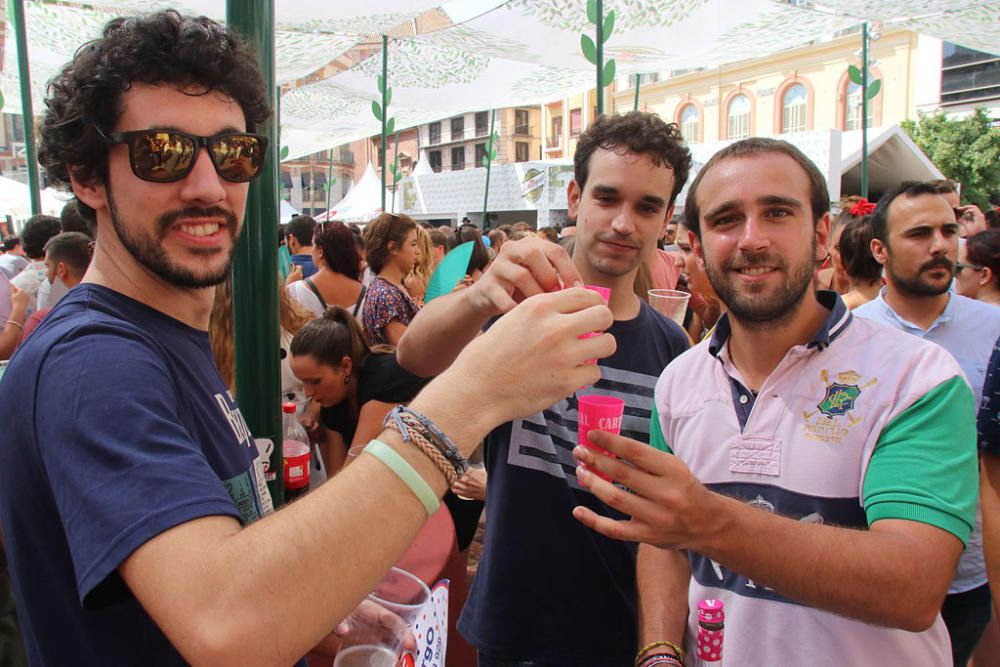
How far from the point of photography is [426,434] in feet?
2.99

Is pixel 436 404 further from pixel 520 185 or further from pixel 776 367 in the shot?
pixel 520 185

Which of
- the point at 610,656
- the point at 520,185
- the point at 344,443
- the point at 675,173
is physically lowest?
the point at 610,656

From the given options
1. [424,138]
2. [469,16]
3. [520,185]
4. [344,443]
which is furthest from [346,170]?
[344,443]

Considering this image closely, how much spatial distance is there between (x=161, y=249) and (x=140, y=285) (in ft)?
0.26

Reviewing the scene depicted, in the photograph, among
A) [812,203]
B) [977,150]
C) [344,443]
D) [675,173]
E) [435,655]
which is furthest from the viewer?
[977,150]

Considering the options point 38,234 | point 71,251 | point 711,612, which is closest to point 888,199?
point 711,612

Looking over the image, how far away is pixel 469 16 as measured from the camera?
8578 mm

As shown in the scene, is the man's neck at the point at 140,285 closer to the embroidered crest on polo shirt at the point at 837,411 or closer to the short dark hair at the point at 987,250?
the embroidered crest on polo shirt at the point at 837,411

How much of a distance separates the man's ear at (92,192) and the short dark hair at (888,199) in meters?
3.58

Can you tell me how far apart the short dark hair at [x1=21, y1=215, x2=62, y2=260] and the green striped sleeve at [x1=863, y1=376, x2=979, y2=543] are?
6458 millimetres

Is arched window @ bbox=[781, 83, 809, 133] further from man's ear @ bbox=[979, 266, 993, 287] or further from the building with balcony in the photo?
man's ear @ bbox=[979, 266, 993, 287]

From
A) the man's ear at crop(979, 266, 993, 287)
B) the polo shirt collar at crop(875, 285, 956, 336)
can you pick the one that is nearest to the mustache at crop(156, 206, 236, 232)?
the polo shirt collar at crop(875, 285, 956, 336)

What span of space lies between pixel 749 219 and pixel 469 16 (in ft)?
26.0

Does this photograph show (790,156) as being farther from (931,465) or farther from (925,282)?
(925,282)
